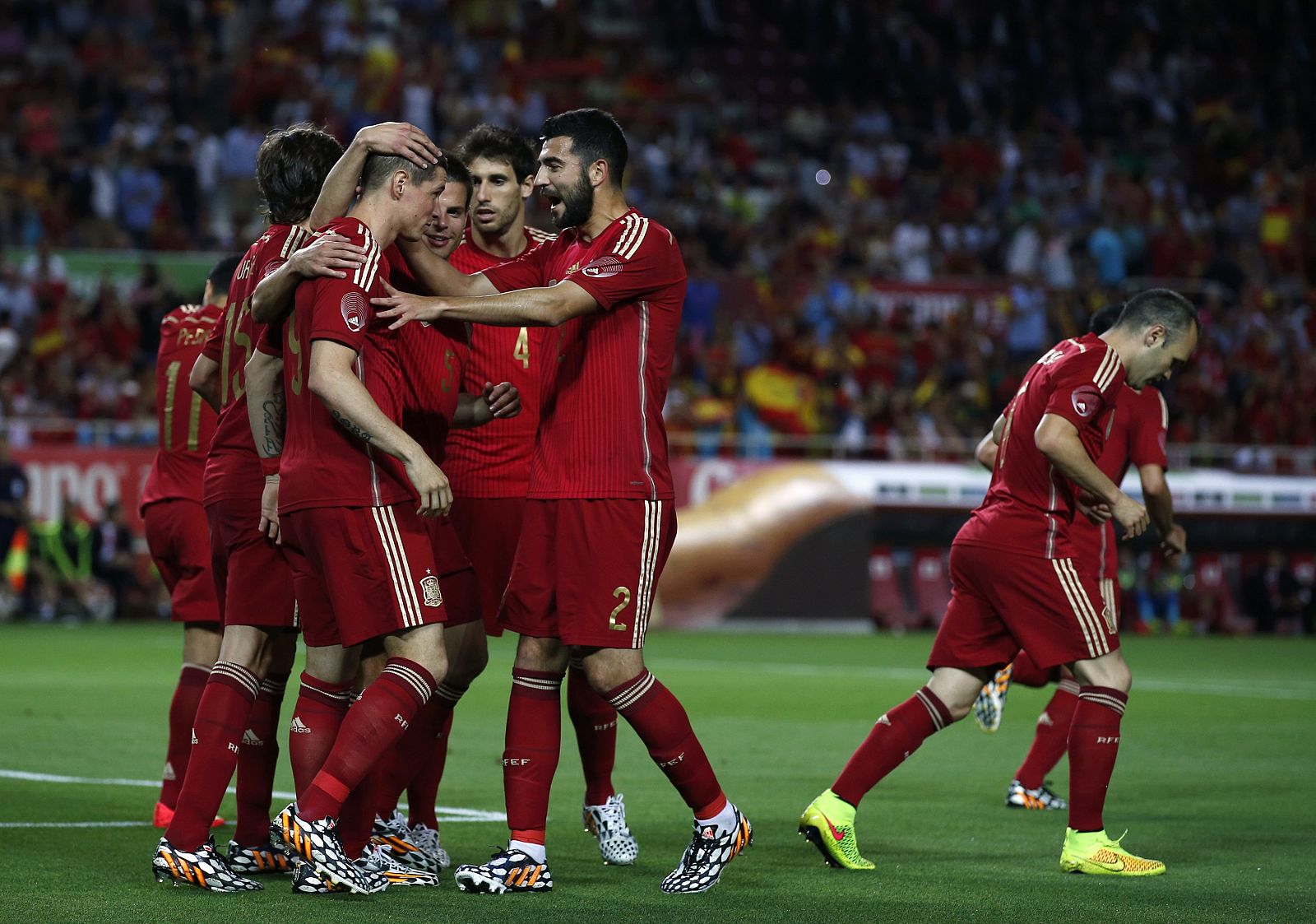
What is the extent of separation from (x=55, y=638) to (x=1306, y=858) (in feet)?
46.7

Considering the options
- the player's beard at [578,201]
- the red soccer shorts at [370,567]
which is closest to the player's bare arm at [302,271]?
the red soccer shorts at [370,567]

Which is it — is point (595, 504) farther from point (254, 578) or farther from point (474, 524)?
point (254, 578)

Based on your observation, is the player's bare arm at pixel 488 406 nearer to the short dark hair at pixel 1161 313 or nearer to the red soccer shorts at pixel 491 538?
the red soccer shorts at pixel 491 538

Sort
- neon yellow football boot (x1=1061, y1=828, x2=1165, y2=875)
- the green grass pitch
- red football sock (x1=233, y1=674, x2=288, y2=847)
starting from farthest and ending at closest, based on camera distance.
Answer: neon yellow football boot (x1=1061, y1=828, x2=1165, y2=875)
red football sock (x1=233, y1=674, x2=288, y2=847)
the green grass pitch

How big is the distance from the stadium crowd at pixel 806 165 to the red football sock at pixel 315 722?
14.1 metres

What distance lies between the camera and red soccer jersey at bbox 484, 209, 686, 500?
20.6 ft

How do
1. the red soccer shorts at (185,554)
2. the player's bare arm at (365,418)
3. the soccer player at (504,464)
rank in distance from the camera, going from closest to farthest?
the player's bare arm at (365,418) < the soccer player at (504,464) < the red soccer shorts at (185,554)

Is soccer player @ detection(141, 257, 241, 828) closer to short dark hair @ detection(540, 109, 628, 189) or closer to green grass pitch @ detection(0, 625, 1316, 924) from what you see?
green grass pitch @ detection(0, 625, 1316, 924)

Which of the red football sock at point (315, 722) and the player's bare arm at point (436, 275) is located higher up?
the player's bare arm at point (436, 275)

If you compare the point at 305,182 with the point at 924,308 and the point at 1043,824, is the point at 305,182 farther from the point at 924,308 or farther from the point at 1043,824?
the point at 924,308

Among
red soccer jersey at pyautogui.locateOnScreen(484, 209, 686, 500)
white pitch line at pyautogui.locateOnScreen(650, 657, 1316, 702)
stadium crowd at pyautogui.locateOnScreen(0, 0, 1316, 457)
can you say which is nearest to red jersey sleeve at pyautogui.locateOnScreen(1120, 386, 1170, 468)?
red soccer jersey at pyautogui.locateOnScreen(484, 209, 686, 500)

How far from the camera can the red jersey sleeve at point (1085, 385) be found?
699 cm

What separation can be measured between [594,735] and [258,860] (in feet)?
4.53

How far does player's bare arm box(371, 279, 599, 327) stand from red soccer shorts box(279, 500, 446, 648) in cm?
62
